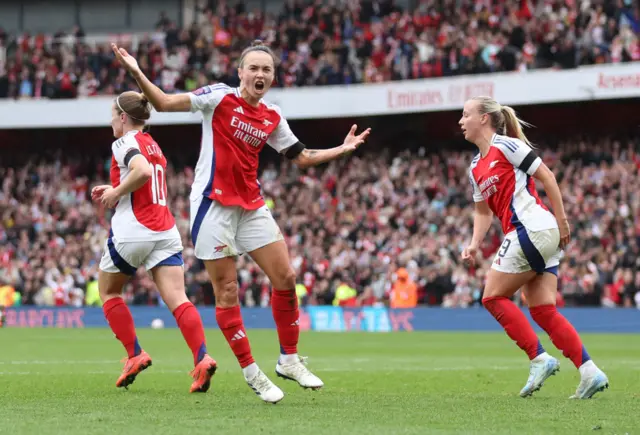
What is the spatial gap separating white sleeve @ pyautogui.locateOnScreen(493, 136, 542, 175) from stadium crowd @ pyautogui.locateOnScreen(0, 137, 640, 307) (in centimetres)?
1409

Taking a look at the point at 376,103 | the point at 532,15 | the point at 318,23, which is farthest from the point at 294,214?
the point at 532,15

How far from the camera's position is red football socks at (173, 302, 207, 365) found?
26.8 feet

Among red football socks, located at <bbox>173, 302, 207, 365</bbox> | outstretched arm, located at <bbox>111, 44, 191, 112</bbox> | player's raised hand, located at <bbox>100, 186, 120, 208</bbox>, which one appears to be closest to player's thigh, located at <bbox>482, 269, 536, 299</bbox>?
red football socks, located at <bbox>173, 302, 207, 365</bbox>

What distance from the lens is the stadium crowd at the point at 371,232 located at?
898 inches

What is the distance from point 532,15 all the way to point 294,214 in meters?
7.64

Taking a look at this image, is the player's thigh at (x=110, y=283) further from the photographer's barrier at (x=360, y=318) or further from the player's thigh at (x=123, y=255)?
the photographer's barrier at (x=360, y=318)

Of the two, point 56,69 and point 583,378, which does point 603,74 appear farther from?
point 583,378

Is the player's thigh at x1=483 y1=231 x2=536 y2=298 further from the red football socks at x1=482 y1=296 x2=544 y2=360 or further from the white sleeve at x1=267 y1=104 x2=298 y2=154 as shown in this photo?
the white sleeve at x1=267 y1=104 x2=298 y2=154

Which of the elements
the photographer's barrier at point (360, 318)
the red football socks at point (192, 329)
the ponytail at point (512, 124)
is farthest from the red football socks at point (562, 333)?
the photographer's barrier at point (360, 318)

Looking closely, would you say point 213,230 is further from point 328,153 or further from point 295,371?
point 295,371

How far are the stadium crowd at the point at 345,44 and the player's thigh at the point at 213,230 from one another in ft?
62.4

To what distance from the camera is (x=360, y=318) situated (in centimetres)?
2309

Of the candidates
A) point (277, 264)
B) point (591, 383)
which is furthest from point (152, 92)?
point (591, 383)

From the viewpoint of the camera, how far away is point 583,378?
774cm
